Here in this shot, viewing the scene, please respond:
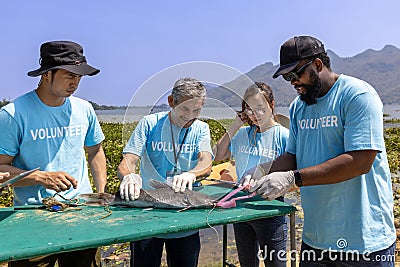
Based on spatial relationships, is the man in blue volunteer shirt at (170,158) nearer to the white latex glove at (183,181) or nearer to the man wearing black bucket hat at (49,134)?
the white latex glove at (183,181)

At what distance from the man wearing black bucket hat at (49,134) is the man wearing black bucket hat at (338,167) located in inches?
45.1

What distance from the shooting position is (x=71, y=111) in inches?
95.1

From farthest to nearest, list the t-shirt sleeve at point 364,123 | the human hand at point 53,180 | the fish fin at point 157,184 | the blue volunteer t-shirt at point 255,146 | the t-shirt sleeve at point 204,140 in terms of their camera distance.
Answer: the blue volunteer t-shirt at point 255,146 < the t-shirt sleeve at point 204,140 < the fish fin at point 157,184 < the human hand at point 53,180 < the t-shirt sleeve at point 364,123

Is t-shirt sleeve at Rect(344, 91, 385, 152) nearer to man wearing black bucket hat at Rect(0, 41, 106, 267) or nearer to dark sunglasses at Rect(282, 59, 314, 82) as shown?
dark sunglasses at Rect(282, 59, 314, 82)

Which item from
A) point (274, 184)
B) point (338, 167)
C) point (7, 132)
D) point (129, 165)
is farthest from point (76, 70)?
point (338, 167)

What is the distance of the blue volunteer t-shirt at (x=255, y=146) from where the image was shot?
2516 mm

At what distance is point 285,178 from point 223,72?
0.64m

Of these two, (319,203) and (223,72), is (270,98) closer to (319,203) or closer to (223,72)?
(223,72)

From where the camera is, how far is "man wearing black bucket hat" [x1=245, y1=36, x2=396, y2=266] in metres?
1.87

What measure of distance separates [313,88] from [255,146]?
693 millimetres

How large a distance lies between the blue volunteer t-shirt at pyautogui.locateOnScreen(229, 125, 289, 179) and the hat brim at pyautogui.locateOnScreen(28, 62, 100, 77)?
961mm

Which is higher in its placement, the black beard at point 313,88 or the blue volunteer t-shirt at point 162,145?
the black beard at point 313,88

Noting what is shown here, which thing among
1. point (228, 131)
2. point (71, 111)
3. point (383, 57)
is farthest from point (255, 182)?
point (383, 57)

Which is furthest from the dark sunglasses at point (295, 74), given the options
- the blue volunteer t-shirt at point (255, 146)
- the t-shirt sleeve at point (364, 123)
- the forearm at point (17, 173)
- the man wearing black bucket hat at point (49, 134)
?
the forearm at point (17, 173)
